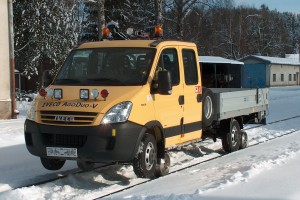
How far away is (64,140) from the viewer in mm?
7074

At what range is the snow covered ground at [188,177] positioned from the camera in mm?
6193

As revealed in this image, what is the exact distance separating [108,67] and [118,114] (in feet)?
3.86

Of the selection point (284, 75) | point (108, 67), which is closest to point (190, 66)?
point (108, 67)

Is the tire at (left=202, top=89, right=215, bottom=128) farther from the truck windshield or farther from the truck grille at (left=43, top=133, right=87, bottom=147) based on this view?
the truck grille at (left=43, top=133, right=87, bottom=147)

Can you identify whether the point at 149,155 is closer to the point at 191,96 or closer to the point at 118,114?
the point at 118,114

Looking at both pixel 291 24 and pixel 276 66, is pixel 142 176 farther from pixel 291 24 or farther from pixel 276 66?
pixel 291 24

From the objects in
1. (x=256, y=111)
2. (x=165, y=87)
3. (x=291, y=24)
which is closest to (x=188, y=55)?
(x=165, y=87)

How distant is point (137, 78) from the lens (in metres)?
7.50

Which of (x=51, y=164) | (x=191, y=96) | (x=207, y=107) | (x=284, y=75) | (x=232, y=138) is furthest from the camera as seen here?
(x=284, y=75)

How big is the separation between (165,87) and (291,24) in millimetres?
127670

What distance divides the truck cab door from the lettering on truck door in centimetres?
18

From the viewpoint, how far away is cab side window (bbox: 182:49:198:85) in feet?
28.1

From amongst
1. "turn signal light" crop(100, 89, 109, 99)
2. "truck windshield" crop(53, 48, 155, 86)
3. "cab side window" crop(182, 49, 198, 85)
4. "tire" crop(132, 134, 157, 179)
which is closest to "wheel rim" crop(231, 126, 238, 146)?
"cab side window" crop(182, 49, 198, 85)

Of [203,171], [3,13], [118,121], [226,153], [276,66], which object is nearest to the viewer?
[118,121]
